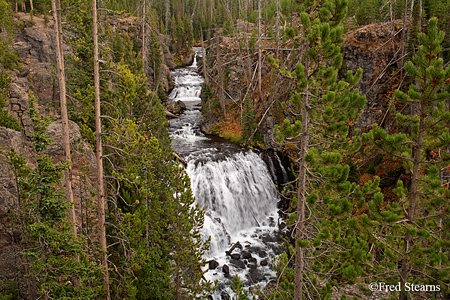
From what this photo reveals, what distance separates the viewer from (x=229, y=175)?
70.5 ft

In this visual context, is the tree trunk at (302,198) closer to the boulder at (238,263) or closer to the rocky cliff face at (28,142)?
the rocky cliff face at (28,142)

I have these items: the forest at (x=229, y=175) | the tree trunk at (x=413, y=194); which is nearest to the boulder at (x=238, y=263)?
the forest at (x=229, y=175)

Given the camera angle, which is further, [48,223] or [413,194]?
[413,194]

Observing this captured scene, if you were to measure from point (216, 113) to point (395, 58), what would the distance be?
1892 cm

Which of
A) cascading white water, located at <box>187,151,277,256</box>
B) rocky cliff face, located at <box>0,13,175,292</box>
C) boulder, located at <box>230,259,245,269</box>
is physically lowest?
boulder, located at <box>230,259,245,269</box>

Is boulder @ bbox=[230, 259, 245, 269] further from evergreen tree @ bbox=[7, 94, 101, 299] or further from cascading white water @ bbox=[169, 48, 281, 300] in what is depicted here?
evergreen tree @ bbox=[7, 94, 101, 299]

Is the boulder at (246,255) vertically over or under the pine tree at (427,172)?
under

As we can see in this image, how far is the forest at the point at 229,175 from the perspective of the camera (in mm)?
Result: 6773

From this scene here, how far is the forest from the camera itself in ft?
22.2

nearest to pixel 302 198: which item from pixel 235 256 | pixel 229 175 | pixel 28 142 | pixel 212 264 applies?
pixel 212 264

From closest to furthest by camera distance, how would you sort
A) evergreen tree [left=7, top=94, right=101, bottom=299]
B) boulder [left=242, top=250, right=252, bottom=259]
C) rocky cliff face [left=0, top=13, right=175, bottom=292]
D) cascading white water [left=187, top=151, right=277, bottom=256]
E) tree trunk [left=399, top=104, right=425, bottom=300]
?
evergreen tree [left=7, top=94, right=101, bottom=299]
tree trunk [left=399, top=104, right=425, bottom=300]
rocky cliff face [left=0, top=13, right=175, bottom=292]
boulder [left=242, top=250, right=252, bottom=259]
cascading white water [left=187, top=151, right=277, bottom=256]

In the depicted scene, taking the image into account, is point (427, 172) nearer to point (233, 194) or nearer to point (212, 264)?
point (212, 264)

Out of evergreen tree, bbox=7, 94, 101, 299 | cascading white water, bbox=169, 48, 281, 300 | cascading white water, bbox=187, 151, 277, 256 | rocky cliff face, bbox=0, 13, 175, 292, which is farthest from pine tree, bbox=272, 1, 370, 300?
cascading white water, bbox=187, 151, 277, 256

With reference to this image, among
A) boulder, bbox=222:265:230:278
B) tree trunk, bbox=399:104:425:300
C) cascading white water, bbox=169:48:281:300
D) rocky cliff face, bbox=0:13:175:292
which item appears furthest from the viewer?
cascading white water, bbox=169:48:281:300
